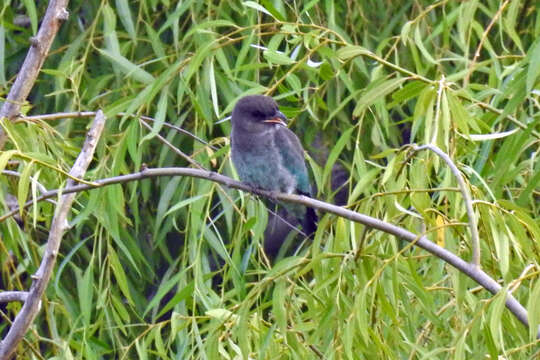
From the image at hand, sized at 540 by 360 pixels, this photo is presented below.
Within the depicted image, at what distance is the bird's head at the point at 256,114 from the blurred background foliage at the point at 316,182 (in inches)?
3.6

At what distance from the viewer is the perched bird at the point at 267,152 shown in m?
3.38

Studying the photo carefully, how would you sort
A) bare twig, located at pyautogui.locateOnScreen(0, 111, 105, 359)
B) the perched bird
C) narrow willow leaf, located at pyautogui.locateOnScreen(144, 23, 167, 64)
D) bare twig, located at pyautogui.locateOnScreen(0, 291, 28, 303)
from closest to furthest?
bare twig, located at pyautogui.locateOnScreen(0, 111, 105, 359), bare twig, located at pyautogui.locateOnScreen(0, 291, 28, 303), the perched bird, narrow willow leaf, located at pyautogui.locateOnScreen(144, 23, 167, 64)

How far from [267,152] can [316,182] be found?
0.19 metres

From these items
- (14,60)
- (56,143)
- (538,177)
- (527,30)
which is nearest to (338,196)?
(527,30)

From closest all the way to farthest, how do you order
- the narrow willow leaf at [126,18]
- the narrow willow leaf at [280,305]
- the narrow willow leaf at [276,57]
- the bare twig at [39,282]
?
the narrow willow leaf at [280,305] → the bare twig at [39,282] → the narrow willow leaf at [276,57] → the narrow willow leaf at [126,18]

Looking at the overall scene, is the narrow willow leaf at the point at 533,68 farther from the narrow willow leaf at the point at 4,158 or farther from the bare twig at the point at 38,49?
the bare twig at the point at 38,49

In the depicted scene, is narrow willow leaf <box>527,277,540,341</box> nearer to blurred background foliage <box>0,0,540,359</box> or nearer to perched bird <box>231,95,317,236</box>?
blurred background foliage <box>0,0,540,359</box>

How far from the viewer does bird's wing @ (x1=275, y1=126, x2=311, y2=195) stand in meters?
3.48

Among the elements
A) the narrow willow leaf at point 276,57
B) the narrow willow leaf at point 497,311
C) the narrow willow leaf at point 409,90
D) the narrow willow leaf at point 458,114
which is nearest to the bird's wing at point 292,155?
the narrow willow leaf at point 276,57

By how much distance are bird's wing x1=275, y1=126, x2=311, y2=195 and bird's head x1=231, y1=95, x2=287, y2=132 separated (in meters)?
0.05

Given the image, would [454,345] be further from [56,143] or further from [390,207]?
[56,143]

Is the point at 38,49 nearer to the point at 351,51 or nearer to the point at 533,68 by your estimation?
the point at 351,51

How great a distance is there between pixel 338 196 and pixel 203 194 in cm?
186

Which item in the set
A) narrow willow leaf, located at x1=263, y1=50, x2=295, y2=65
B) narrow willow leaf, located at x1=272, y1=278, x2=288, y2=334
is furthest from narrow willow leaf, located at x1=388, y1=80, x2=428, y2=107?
narrow willow leaf, located at x1=272, y1=278, x2=288, y2=334
